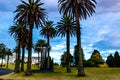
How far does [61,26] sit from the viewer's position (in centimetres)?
8875

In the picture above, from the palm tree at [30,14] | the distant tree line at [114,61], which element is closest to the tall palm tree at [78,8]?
the palm tree at [30,14]

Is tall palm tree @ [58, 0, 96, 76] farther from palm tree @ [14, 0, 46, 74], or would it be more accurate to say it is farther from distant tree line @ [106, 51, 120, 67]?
distant tree line @ [106, 51, 120, 67]

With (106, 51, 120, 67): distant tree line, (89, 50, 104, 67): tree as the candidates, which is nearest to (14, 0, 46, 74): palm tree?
(106, 51, 120, 67): distant tree line

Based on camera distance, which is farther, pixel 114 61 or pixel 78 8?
pixel 114 61

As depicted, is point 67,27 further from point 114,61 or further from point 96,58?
point 96,58

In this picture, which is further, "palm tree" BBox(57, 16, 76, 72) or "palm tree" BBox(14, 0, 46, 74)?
"palm tree" BBox(57, 16, 76, 72)

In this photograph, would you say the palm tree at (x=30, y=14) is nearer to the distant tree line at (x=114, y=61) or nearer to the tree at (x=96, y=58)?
the distant tree line at (x=114, y=61)

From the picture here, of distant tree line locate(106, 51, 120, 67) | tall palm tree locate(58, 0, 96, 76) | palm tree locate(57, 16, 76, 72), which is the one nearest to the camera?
tall palm tree locate(58, 0, 96, 76)

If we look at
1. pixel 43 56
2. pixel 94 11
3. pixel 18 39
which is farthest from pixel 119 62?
pixel 94 11

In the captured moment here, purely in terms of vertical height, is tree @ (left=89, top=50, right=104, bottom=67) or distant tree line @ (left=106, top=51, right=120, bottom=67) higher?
tree @ (left=89, top=50, right=104, bottom=67)

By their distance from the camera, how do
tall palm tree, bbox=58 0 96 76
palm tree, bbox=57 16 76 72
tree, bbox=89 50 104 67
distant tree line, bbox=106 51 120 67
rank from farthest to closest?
tree, bbox=89 50 104 67
distant tree line, bbox=106 51 120 67
palm tree, bbox=57 16 76 72
tall palm tree, bbox=58 0 96 76

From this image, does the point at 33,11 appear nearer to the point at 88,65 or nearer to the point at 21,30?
the point at 21,30

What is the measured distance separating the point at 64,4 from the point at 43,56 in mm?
36304

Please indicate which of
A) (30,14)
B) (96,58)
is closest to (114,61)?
(96,58)
